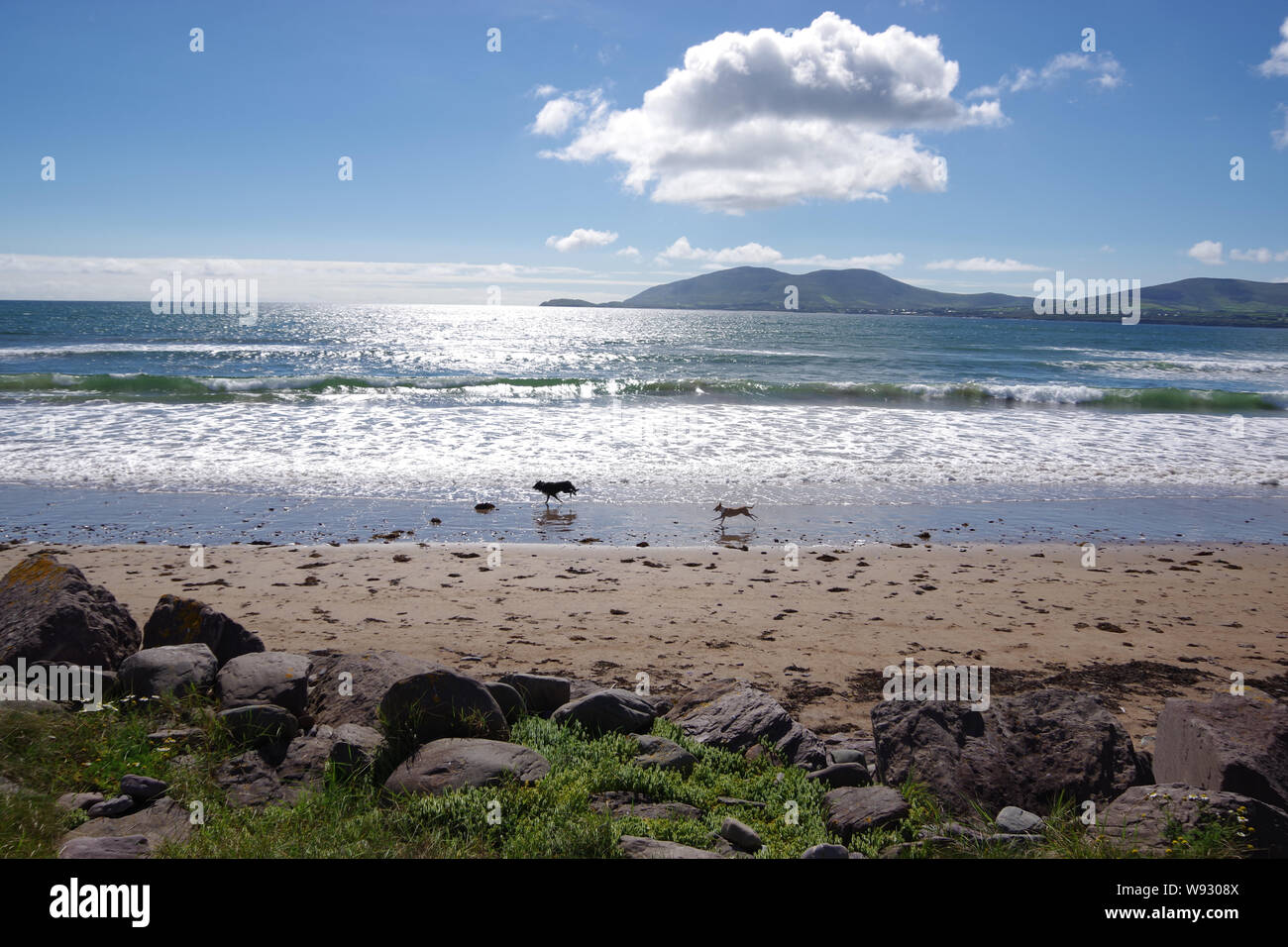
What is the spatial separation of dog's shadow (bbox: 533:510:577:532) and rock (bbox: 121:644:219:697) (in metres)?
5.41

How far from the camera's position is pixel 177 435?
15.9 metres

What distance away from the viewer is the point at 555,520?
1047cm

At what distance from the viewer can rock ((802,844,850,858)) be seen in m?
3.10

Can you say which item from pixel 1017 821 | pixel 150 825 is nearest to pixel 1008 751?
pixel 1017 821

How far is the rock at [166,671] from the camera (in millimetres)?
4605

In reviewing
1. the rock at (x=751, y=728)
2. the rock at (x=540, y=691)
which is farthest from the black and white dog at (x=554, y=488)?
the rock at (x=751, y=728)

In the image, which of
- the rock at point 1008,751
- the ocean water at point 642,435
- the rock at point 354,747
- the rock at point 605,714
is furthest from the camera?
the ocean water at point 642,435

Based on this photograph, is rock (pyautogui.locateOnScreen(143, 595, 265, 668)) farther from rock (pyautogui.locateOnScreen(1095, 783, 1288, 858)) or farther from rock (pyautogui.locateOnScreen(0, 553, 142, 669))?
rock (pyautogui.locateOnScreen(1095, 783, 1288, 858))

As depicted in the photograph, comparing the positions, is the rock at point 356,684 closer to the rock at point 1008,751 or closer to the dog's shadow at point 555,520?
the rock at point 1008,751

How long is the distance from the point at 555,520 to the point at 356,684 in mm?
5746

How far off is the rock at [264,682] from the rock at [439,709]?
735 millimetres

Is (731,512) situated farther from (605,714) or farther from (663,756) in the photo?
(663,756)
